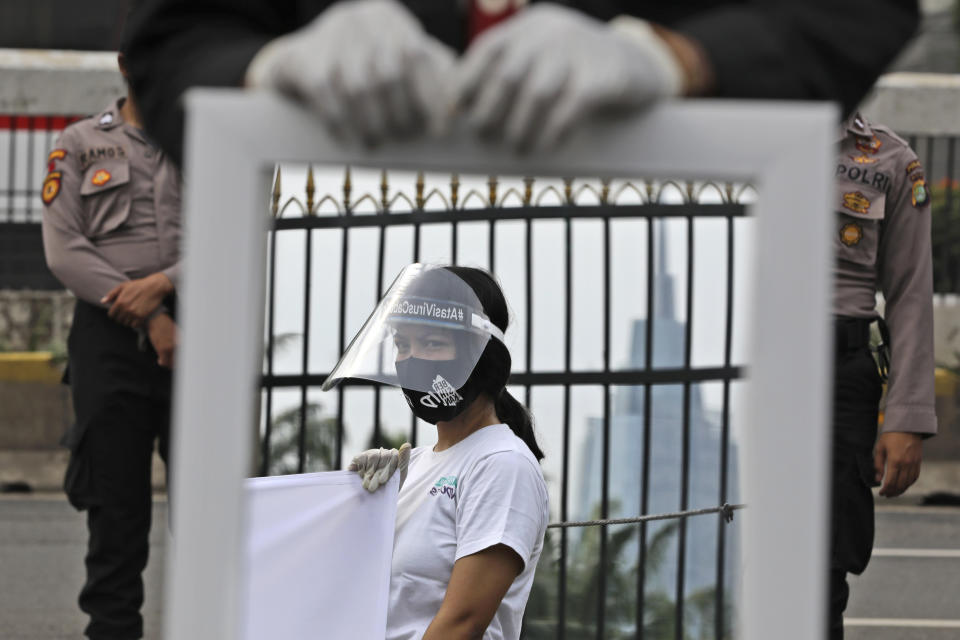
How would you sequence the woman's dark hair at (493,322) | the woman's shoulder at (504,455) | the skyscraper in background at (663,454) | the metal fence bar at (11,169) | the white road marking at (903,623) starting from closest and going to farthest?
the woman's shoulder at (504,455) → the woman's dark hair at (493,322) → the white road marking at (903,623) → the skyscraper in background at (663,454) → the metal fence bar at (11,169)

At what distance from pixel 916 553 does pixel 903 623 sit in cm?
137

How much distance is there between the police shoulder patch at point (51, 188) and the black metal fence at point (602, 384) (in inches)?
45.7

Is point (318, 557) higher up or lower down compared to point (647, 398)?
lower down

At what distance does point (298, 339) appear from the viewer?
497 cm

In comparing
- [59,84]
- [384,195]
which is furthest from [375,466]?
[59,84]

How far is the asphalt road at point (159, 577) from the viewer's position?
14.3 ft

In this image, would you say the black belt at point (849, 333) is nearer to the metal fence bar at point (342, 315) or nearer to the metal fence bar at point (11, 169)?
the metal fence bar at point (342, 315)

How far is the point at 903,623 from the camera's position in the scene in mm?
4527

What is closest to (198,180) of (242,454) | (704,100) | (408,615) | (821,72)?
(242,454)

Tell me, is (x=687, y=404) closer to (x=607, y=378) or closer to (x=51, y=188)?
(x=607, y=378)

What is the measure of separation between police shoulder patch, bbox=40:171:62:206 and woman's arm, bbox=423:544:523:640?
169 centimetres

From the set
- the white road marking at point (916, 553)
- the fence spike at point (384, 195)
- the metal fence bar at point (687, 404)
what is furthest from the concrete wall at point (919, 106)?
the fence spike at point (384, 195)

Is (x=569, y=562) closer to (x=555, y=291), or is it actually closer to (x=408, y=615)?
(x=555, y=291)

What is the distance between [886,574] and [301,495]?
3.67 metres
